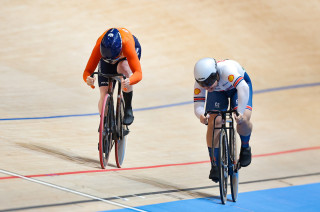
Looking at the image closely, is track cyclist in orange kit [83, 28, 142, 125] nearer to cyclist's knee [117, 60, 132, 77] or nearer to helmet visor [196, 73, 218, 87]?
cyclist's knee [117, 60, 132, 77]

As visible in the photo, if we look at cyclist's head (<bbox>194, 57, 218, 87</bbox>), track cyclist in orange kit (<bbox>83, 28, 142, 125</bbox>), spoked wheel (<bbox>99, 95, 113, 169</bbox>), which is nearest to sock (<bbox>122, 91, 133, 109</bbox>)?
track cyclist in orange kit (<bbox>83, 28, 142, 125</bbox>)

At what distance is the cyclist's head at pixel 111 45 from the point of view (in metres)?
4.35

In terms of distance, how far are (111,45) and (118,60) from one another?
0.31 meters

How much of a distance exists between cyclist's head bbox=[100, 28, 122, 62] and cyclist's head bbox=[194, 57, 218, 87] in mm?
675

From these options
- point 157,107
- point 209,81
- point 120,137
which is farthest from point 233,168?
point 157,107

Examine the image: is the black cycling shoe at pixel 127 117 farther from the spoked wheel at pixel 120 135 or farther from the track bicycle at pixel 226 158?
the track bicycle at pixel 226 158

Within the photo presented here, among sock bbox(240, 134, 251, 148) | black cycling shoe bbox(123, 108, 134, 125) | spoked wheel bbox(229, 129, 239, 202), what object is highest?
black cycling shoe bbox(123, 108, 134, 125)

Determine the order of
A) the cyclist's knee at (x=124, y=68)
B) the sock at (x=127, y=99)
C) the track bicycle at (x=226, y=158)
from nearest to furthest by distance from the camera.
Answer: the track bicycle at (x=226, y=158) → the cyclist's knee at (x=124, y=68) → the sock at (x=127, y=99)

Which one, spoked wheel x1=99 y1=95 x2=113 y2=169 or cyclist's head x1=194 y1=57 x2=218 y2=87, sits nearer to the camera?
cyclist's head x1=194 y1=57 x2=218 y2=87

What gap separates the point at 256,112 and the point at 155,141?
174 centimetres

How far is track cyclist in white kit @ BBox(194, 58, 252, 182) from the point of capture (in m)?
3.96

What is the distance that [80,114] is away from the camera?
6305mm

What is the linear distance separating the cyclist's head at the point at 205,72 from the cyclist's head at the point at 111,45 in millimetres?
675

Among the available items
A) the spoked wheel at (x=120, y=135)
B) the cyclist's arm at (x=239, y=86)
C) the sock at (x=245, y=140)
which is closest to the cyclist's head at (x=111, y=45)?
the spoked wheel at (x=120, y=135)
